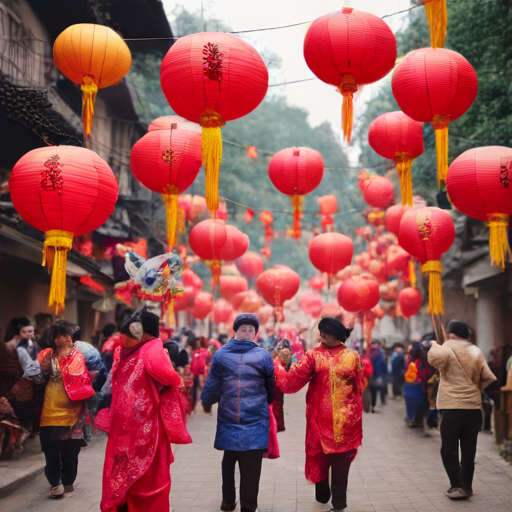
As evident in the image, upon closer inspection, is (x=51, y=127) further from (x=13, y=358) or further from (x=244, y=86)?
(x=244, y=86)

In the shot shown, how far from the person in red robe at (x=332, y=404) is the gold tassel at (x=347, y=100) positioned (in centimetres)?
269

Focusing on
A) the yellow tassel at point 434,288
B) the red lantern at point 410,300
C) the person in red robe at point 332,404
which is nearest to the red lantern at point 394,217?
the yellow tassel at point 434,288

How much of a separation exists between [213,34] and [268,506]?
15.5 feet

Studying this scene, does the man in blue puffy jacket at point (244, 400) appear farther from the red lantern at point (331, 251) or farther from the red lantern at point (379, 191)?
the red lantern at point (379, 191)

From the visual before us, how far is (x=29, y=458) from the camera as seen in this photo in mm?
8859

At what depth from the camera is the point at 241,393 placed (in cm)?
579

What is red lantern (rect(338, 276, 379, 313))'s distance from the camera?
1352 centimetres

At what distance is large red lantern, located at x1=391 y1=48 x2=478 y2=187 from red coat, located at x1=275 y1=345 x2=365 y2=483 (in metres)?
3.22

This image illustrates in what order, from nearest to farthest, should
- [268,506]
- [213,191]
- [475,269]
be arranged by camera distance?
[268,506]
[213,191]
[475,269]

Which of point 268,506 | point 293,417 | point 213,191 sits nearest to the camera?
point 268,506

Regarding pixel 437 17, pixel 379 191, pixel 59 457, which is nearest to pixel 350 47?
pixel 437 17

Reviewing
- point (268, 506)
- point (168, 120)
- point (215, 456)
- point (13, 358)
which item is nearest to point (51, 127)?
point (168, 120)

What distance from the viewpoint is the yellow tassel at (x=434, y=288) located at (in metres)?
9.04

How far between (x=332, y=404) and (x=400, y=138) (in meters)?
4.79
